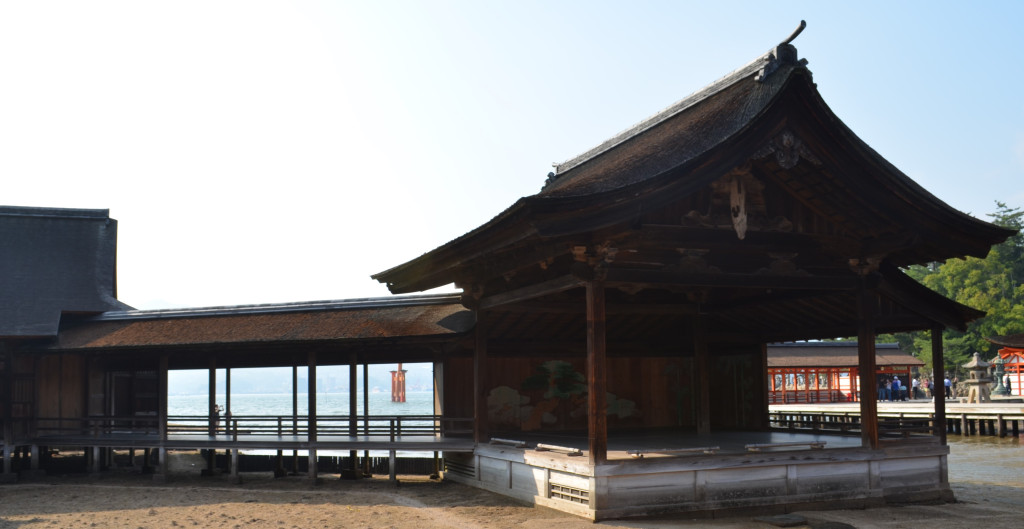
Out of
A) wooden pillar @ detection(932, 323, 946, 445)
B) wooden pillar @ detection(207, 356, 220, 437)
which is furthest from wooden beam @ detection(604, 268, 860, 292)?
wooden pillar @ detection(207, 356, 220, 437)

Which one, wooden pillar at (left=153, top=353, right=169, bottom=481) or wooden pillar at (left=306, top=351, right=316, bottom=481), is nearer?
wooden pillar at (left=306, top=351, right=316, bottom=481)

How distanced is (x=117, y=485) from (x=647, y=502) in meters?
13.0

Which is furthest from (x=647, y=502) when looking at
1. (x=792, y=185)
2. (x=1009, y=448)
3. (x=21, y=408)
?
(x=1009, y=448)

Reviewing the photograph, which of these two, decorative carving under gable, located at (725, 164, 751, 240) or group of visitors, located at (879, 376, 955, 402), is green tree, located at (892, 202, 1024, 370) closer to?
group of visitors, located at (879, 376, 955, 402)

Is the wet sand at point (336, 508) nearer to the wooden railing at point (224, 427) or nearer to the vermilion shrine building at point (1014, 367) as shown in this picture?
the wooden railing at point (224, 427)

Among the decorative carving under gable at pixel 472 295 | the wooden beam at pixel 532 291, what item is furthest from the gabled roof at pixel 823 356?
the wooden beam at pixel 532 291

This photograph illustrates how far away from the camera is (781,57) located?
1517 cm

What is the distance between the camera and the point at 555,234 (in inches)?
520

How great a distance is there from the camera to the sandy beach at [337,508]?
1427cm

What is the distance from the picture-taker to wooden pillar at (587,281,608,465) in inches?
538

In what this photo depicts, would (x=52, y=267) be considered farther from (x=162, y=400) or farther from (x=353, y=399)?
(x=353, y=399)

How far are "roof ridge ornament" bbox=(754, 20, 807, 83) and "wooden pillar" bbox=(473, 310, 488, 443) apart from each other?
24.3ft

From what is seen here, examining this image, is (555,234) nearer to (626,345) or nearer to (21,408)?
(626,345)

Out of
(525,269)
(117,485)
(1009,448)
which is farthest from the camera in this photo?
(1009,448)
